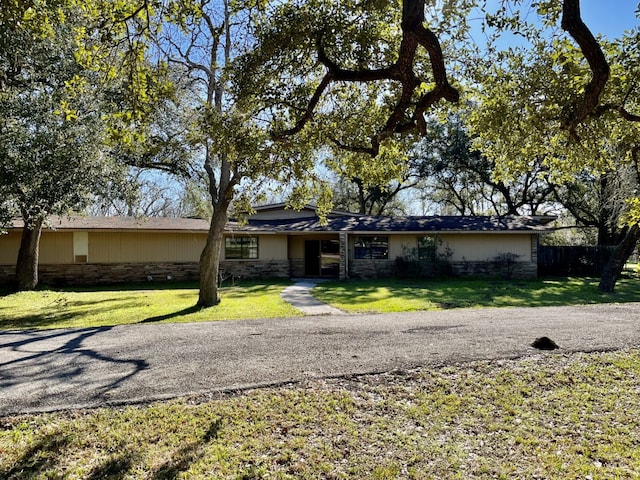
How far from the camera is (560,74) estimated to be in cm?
621

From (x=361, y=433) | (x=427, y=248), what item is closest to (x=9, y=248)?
(x=427, y=248)

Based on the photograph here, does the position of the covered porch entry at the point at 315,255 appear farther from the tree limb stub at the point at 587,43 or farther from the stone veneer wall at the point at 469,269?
the tree limb stub at the point at 587,43

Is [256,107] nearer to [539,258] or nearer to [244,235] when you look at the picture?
[244,235]

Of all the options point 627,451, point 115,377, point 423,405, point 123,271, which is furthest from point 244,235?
point 627,451

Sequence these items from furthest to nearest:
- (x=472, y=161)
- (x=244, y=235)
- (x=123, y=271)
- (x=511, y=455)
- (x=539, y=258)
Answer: (x=472, y=161) → (x=539, y=258) → (x=244, y=235) → (x=123, y=271) → (x=511, y=455)

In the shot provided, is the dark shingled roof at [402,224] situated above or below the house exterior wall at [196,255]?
above

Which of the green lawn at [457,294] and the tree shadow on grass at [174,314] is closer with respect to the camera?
the tree shadow on grass at [174,314]

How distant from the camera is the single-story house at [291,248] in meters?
17.8

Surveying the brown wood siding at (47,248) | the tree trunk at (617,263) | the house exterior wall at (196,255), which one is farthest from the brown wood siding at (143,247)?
the tree trunk at (617,263)

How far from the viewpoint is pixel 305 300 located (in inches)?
503

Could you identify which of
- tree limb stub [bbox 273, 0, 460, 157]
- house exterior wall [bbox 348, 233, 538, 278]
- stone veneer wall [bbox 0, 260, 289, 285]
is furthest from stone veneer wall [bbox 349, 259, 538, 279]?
tree limb stub [bbox 273, 0, 460, 157]

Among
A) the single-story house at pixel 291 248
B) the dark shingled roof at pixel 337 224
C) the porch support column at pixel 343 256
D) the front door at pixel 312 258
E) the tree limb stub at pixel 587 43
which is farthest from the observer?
the front door at pixel 312 258

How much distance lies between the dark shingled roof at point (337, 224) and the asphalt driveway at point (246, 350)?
10.7 m

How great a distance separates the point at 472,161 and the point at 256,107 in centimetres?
2253
